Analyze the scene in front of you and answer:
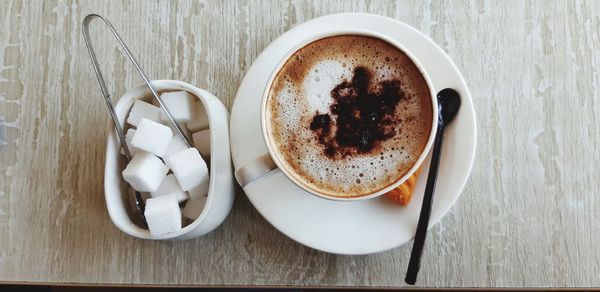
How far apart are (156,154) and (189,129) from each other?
0.26 ft

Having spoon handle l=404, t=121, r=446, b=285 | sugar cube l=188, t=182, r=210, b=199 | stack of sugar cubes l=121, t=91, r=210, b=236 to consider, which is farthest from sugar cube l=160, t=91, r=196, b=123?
spoon handle l=404, t=121, r=446, b=285

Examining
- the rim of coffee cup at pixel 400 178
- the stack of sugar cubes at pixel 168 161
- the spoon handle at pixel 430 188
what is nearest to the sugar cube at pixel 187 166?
the stack of sugar cubes at pixel 168 161

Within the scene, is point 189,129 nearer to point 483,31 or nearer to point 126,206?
point 126,206

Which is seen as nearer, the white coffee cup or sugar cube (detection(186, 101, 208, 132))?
the white coffee cup

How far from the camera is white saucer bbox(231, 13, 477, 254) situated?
78 cm

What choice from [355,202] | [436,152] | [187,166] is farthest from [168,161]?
[436,152]

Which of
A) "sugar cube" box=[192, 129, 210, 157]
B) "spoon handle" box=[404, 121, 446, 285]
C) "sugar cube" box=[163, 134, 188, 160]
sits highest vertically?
"sugar cube" box=[163, 134, 188, 160]

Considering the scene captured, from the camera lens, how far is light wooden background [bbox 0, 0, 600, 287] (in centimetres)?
89

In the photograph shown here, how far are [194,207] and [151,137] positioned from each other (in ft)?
0.40

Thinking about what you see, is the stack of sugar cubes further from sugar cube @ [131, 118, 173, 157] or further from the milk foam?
the milk foam

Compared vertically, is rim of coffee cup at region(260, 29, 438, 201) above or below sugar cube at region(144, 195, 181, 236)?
above

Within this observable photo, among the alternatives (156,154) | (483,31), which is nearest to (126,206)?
(156,154)

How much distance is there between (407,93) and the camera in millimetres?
727

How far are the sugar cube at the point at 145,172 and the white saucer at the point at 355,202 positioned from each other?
11 cm
